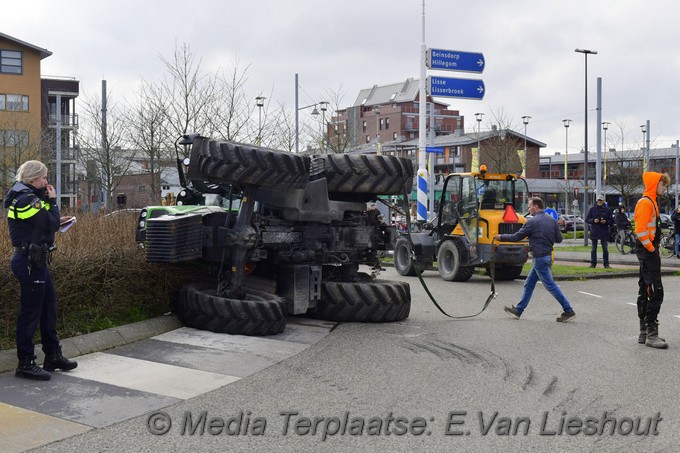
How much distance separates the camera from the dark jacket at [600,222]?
2081 centimetres

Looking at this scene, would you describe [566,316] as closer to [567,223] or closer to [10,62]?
[567,223]

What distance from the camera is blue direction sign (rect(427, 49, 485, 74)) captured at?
76.2 ft

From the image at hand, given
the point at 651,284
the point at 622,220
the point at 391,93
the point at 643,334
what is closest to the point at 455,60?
the point at 622,220

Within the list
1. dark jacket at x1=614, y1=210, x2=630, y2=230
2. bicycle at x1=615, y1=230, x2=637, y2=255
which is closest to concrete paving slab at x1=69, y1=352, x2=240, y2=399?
dark jacket at x1=614, y1=210, x2=630, y2=230

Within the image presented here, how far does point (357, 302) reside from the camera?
10.6 meters

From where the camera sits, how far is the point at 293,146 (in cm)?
3641

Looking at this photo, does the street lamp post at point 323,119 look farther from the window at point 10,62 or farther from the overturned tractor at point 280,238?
the window at point 10,62

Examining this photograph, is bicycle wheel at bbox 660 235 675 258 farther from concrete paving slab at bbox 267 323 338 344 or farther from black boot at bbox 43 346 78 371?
black boot at bbox 43 346 78 371

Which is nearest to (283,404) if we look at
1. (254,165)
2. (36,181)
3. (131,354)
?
(131,354)

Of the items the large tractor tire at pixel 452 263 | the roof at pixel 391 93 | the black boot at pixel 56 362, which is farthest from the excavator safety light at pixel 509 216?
the roof at pixel 391 93

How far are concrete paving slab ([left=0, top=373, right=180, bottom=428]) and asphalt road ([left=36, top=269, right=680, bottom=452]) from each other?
0.21m

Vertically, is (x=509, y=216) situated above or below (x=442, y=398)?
above

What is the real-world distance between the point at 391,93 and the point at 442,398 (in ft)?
422

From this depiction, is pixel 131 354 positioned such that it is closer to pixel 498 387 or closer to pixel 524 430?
pixel 498 387
